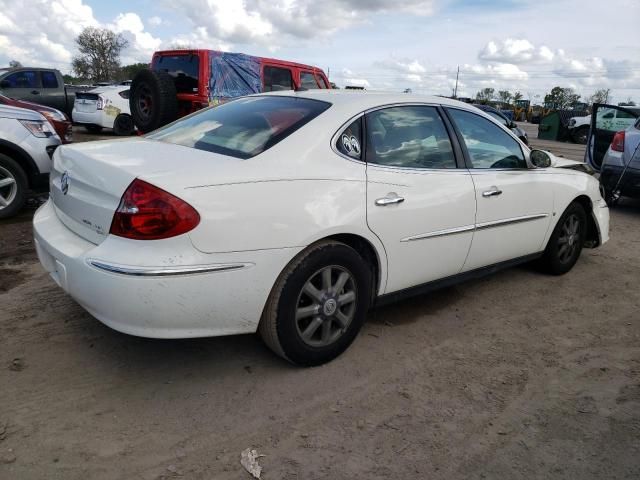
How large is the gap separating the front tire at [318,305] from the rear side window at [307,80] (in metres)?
7.70

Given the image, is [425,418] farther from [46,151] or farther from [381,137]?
[46,151]

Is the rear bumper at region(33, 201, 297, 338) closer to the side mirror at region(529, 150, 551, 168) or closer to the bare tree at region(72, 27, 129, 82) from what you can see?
the side mirror at region(529, 150, 551, 168)

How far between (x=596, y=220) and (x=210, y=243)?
3813mm

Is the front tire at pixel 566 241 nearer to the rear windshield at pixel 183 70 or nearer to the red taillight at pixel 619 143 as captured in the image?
the red taillight at pixel 619 143

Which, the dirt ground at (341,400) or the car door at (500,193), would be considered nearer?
the dirt ground at (341,400)

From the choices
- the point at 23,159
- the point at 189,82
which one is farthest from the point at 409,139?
the point at 189,82

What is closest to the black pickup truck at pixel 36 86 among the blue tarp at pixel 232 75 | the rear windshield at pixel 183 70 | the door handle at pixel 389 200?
the rear windshield at pixel 183 70

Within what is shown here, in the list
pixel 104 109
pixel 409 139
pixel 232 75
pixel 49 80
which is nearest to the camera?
pixel 409 139

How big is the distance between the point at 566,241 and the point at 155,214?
143 inches

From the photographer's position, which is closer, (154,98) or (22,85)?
(154,98)

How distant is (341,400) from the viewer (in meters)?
2.72

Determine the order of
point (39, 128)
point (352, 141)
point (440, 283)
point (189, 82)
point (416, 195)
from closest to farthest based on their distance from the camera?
point (352, 141), point (416, 195), point (440, 283), point (39, 128), point (189, 82)

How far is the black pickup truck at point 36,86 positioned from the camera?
12.4 metres

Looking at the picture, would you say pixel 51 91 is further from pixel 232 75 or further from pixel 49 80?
pixel 232 75
